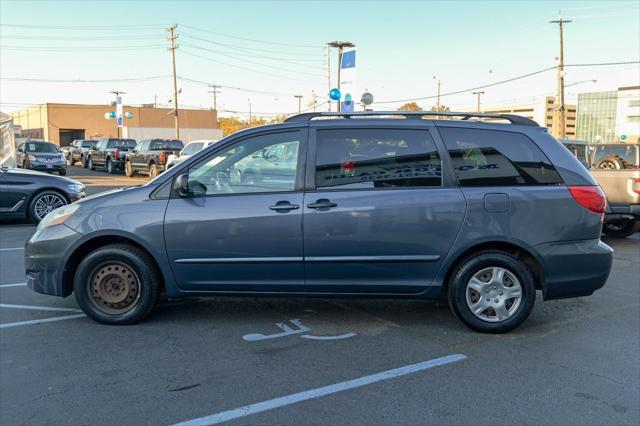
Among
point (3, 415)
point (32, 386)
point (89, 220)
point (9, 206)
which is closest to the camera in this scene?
point (3, 415)

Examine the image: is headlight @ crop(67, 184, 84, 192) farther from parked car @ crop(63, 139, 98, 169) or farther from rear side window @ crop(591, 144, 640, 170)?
parked car @ crop(63, 139, 98, 169)

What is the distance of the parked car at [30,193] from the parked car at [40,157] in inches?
555

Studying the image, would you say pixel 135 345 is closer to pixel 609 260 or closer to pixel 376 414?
pixel 376 414

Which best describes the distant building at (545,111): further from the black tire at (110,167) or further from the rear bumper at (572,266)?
the rear bumper at (572,266)

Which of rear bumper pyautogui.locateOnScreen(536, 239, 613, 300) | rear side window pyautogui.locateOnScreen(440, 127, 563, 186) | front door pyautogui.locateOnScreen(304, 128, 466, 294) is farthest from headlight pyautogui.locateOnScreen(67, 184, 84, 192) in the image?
rear bumper pyautogui.locateOnScreen(536, 239, 613, 300)

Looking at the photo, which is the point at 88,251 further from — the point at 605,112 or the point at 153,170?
the point at 605,112

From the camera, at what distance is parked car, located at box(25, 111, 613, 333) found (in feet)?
14.7

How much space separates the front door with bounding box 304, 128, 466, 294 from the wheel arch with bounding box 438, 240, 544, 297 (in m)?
0.11

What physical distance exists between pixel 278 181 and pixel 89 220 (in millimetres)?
1688

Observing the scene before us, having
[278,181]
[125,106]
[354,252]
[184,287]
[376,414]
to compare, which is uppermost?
[125,106]

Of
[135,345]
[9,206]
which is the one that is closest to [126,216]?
[135,345]

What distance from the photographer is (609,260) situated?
462 centimetres

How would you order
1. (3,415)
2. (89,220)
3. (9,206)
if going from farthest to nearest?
(9,206) → (89,220) → (3,415)

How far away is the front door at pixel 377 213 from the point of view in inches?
175
